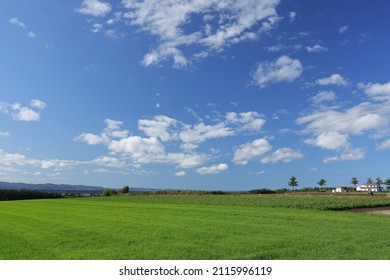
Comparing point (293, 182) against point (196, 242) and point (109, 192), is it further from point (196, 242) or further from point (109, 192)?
point (196, 242)

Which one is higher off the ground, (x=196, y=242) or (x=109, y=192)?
(x=109, y=192)

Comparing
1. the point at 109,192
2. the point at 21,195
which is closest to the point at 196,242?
the point at 109,192

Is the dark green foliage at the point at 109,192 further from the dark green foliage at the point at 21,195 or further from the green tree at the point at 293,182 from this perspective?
the green tree at the point at 293,182

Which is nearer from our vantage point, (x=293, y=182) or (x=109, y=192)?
(x=109, y=192)

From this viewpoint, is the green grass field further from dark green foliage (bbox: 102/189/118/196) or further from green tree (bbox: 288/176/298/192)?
green tree (bbox: 288/176/298/192)

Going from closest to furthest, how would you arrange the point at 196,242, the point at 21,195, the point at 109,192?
the point at 196,242 → the point at 109,192 → the point at 21,195

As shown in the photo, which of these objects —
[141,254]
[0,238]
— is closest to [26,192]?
[0,238]

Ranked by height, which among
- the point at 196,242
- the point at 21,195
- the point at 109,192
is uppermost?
the point at 109,192

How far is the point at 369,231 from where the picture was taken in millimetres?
20516

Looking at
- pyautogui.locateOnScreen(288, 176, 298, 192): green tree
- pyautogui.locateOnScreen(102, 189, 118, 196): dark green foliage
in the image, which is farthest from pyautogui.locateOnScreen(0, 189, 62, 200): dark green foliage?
pyautogui.locateOnScreen(288, 176, 298, 192): green tree
